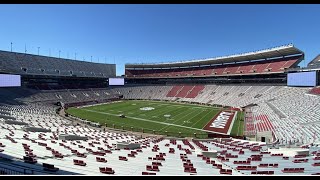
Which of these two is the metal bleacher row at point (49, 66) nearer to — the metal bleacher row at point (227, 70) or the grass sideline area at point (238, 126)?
the metal bleacher row at point (227, 70)

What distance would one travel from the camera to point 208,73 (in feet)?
281

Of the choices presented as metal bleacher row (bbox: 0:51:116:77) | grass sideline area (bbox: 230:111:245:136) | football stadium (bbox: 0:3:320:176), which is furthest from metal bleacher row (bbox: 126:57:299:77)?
grass sideline area (bbox: 230:111:245:136)

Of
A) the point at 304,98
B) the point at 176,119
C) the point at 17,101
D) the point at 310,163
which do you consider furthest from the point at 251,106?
the point at 17,101

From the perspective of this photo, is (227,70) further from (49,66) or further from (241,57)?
(49,66)

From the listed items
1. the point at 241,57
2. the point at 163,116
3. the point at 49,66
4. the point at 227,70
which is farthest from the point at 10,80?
the point at 241,57

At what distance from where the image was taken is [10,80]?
6450cm

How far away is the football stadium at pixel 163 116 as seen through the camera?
14977 mm

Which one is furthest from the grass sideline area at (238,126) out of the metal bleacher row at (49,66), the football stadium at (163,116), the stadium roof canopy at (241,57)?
the metal bleacher row at (49,66)

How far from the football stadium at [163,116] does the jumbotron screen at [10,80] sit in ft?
0.81

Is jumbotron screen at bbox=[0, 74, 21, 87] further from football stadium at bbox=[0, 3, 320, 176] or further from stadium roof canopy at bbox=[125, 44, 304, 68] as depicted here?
stadium roof canopy at bbox=[125, 44, 304, 68]

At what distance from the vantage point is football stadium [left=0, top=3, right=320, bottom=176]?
15.0m

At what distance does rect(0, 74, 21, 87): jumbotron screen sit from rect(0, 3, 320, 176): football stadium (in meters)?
0.25

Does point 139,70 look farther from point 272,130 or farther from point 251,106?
point 272,130

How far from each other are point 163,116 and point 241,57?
122 feet
